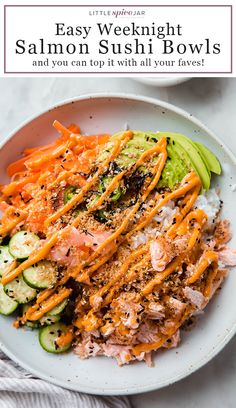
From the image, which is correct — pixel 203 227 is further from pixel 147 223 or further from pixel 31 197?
pixel 31 197

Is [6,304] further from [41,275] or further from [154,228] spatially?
[154,228]

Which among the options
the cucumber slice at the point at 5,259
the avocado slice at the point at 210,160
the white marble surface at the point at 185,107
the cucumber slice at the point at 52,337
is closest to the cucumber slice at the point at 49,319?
the cucumber slice at the point at 52,337

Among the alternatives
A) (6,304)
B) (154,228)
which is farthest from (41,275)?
(154,228)

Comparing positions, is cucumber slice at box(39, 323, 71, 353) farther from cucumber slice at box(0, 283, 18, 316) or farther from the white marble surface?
the white marble surface
